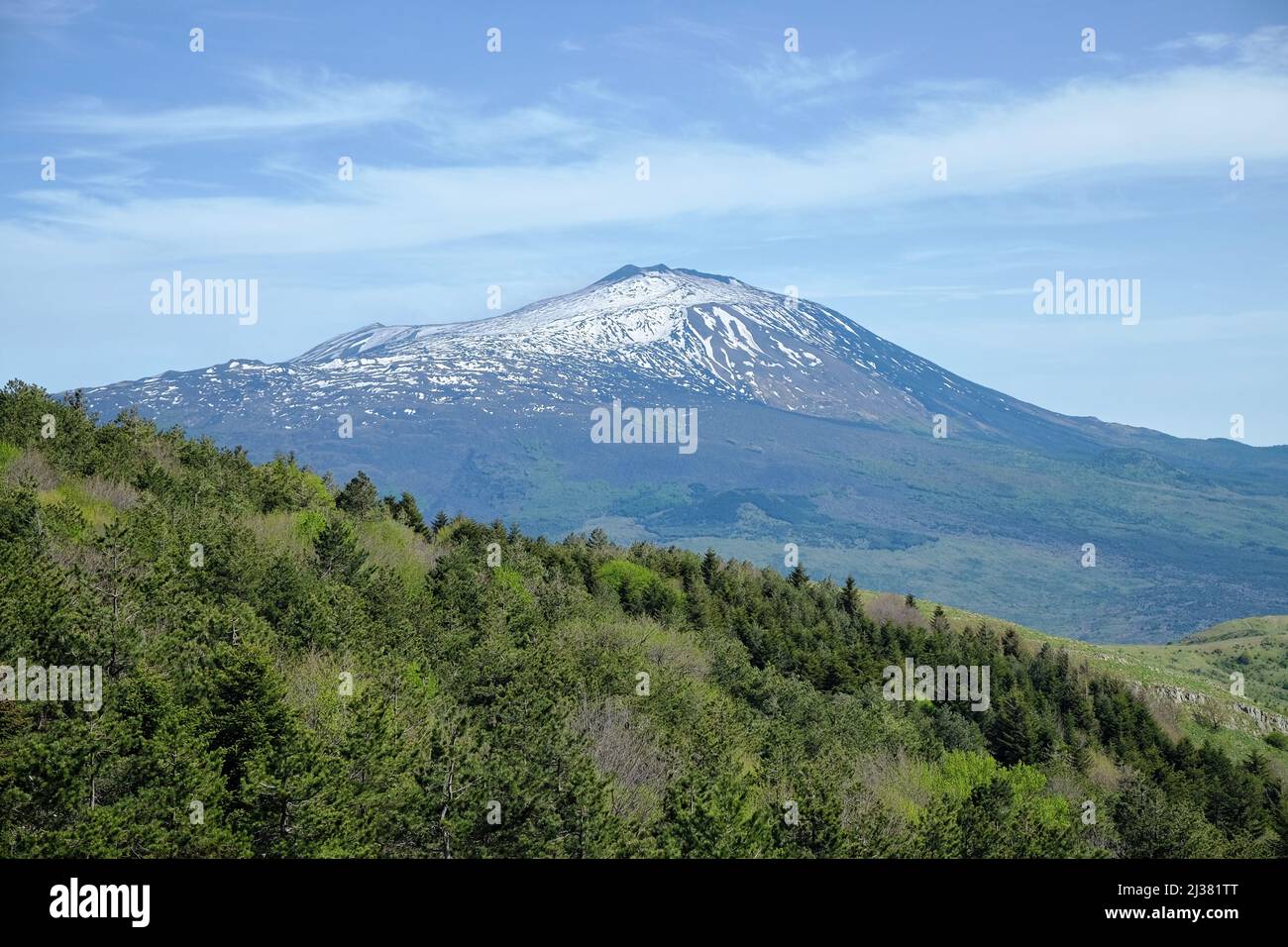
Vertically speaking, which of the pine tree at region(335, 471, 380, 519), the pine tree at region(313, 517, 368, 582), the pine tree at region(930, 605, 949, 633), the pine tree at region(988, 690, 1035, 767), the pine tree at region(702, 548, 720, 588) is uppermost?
the pine tree at region(335, 471, 380, 519)

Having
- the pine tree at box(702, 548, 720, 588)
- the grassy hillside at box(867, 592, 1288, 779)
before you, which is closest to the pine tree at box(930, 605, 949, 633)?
the grassy hillside at box(867, 592, 1288, 779)

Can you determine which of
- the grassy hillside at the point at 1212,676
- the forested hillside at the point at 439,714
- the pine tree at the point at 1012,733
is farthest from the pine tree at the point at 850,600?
the grassy hillside at the point at 1212,676

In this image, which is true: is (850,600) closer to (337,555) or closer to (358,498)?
Answer: (358,498)

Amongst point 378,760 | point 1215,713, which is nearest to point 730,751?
point 378,760

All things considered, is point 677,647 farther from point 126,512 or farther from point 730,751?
point 126,512

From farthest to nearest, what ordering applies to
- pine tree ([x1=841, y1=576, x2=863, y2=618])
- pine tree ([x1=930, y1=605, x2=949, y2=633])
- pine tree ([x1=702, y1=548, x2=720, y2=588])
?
pine tree ([x1=930, y1=605, x2=949, y2=633]) < pine tree ([x1=841, y1=576, x2=863, y2=618]) < pine tree ([x1=702, y1=548, x2=720, y2=588])

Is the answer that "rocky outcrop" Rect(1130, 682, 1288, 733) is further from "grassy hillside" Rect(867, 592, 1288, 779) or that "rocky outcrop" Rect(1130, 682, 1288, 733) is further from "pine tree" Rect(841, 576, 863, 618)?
"pine tree" Rect(841, 576, 863, 618)

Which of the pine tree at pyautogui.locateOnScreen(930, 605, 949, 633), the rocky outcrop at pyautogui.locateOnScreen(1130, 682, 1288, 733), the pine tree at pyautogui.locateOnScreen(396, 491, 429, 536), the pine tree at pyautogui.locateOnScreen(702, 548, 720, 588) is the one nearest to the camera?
the pine tree at pyautogui.locateOnScreen(396, 491, 429, 536)

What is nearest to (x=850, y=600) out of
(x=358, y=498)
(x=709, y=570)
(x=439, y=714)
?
(x=709, y=570)

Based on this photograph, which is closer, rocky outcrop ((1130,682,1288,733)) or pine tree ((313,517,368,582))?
pine tree ((313,517,368,582))
